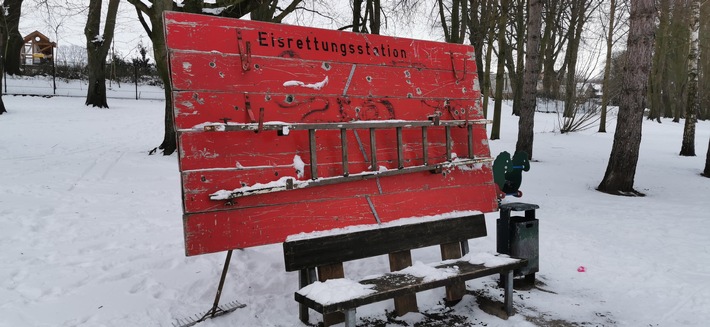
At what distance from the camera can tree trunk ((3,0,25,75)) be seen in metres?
21.6

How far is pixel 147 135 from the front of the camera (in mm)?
15273

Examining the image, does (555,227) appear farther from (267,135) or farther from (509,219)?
(267,135)

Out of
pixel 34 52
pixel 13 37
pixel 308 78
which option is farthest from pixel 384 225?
pixel 34 52

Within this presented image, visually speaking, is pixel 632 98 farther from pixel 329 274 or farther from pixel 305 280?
pixel 305 280

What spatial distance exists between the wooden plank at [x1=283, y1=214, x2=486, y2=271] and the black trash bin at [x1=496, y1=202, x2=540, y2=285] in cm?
27

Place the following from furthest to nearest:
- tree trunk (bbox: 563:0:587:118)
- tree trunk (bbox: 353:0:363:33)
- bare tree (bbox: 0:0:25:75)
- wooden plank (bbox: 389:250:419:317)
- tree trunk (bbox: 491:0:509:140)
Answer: bare tree (bbox: 0:0:25:75)
tree trunk (bbox: 563:0:587:118)
tree trunk (bbox: 491:0:509:140)
tree trunk (bbox: 353:0:363:33)
wooden plank (bbox: 389:250:419:317)

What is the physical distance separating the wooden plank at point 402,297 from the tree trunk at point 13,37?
67.0 ft

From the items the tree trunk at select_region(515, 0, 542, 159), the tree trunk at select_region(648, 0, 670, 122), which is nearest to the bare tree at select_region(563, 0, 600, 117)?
the tree trunk at select_region(648, 0, 670, 122)

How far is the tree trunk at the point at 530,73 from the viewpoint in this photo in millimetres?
11180

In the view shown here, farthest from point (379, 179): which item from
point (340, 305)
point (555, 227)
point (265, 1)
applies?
point (265, 1)

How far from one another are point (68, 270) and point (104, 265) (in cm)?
28

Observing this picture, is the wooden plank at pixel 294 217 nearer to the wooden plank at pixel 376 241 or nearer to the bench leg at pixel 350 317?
the wooden plank at pixel 376 241

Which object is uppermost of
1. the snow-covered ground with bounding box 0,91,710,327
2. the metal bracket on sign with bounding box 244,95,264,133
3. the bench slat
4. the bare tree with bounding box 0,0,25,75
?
the bare tree with bounding box 0,0,25,75

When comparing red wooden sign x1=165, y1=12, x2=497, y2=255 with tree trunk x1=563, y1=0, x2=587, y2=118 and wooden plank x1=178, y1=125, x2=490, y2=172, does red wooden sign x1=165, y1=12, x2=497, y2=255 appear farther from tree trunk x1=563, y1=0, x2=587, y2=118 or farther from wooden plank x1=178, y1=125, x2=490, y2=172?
tree trunk x1=563, y1=0, x2=587, y2=118
